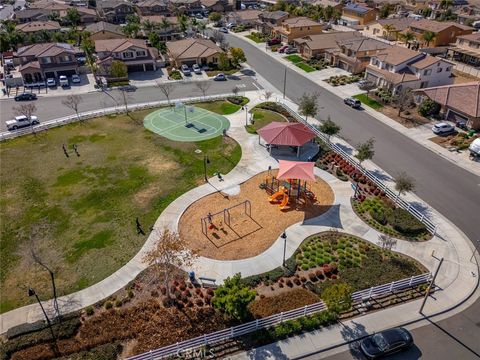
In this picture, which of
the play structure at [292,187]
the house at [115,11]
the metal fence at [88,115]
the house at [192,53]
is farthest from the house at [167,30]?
the play structure at [292,187]

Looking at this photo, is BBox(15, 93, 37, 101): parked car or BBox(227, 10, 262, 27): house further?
BBox(227, 10, 262, 27): house

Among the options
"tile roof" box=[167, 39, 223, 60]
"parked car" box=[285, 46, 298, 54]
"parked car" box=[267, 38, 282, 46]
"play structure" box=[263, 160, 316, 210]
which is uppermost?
"tile roof" box=[167, 39, 223, 60]

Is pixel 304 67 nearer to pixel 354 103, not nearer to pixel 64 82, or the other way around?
pixel 354 103

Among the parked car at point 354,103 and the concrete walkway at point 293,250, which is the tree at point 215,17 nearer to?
the parked car at point 354,103

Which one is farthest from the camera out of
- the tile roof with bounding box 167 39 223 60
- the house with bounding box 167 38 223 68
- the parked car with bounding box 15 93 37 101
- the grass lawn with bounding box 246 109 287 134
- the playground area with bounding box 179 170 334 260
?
the tile roof with bounding box 167 39 223 60

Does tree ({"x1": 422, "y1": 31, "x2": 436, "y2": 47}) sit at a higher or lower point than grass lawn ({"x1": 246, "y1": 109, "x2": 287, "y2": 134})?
higher

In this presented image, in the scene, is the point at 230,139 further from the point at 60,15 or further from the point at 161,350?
the point at 60,15

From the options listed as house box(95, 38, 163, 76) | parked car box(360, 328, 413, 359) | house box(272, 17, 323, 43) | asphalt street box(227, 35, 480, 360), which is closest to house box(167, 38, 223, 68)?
house box(95, 38, 163, 76)

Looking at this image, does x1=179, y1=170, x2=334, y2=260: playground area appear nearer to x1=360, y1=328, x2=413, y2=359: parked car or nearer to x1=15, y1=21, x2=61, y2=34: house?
x1=360, y1=328, x2=413, y2=359: parked car
